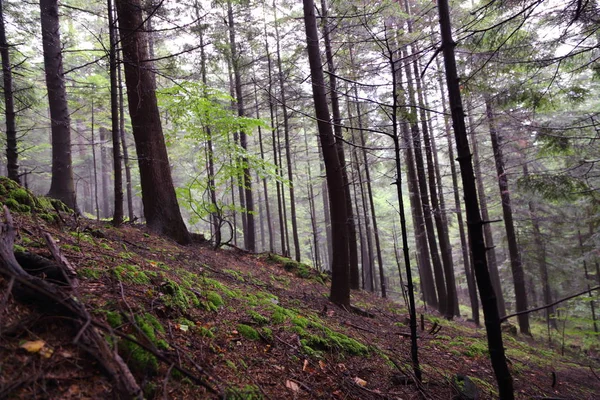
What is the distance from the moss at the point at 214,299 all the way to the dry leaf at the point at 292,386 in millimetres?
1399

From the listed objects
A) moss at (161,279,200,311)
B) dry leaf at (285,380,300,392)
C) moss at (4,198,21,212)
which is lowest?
dry leaf at (285,380,300,392)

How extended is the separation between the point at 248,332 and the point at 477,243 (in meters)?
2.47

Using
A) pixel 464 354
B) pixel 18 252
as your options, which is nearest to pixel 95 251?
pixel 18 252

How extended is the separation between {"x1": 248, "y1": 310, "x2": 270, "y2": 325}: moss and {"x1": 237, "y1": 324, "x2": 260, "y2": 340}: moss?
28cm

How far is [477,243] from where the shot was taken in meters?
2.67

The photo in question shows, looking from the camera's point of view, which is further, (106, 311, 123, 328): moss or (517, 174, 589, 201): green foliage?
(517, 174, 589, 201): green foliage

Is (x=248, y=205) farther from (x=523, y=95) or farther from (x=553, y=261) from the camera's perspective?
(x=553, y=261)

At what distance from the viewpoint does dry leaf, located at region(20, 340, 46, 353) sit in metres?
1.87

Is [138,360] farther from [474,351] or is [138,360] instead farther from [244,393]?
[474,351]

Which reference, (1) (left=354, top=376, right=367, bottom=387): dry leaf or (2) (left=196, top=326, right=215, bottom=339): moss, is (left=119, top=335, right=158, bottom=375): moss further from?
(1) (left=354, top=376, right=367, bottom=387): dry leaf

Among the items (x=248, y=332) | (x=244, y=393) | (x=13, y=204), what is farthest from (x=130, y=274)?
(x=13, y=204)

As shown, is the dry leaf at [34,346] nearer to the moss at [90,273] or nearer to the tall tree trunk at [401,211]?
the moss at [90,273]

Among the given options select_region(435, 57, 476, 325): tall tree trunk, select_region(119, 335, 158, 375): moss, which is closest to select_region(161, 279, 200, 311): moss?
select_region(119, 335, 158, 375): moss

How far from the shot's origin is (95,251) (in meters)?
3.94
